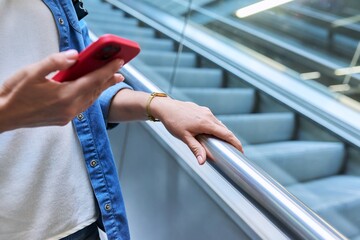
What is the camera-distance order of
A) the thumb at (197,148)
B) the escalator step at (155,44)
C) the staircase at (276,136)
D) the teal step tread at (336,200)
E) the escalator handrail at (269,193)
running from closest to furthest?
1. the escalator handrail at (269,193)
2. the thumb at (197,148)
3. the teal step tread at (336,200)
4. the staircase at (276,136)
5. the escalator step at (155,44)

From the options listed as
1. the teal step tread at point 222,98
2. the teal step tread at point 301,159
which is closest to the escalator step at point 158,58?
the teal step tread at point 222,98

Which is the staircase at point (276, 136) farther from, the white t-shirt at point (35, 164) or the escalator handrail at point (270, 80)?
the white t-shirt at point (35, 164)

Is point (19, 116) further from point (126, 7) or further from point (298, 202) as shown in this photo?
point (126, 7)

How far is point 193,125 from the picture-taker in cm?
66

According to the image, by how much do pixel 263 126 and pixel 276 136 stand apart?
0.39ft

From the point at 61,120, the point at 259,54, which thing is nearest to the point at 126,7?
the point at 259,54

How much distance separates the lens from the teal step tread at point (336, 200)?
1385mm

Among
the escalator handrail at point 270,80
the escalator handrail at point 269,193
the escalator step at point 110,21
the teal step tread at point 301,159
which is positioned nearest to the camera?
the escalator handrail at point 269,193

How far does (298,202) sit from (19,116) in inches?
19.5

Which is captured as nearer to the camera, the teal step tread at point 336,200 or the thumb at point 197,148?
the thumb at point 197,148

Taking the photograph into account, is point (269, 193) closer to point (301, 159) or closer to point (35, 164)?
point (35, 164)

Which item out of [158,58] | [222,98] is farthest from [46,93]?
[158,58]

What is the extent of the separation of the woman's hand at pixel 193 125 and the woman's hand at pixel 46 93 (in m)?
0.24

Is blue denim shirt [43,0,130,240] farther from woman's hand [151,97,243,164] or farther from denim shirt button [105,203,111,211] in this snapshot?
woman's hand [151,97,243,164]
